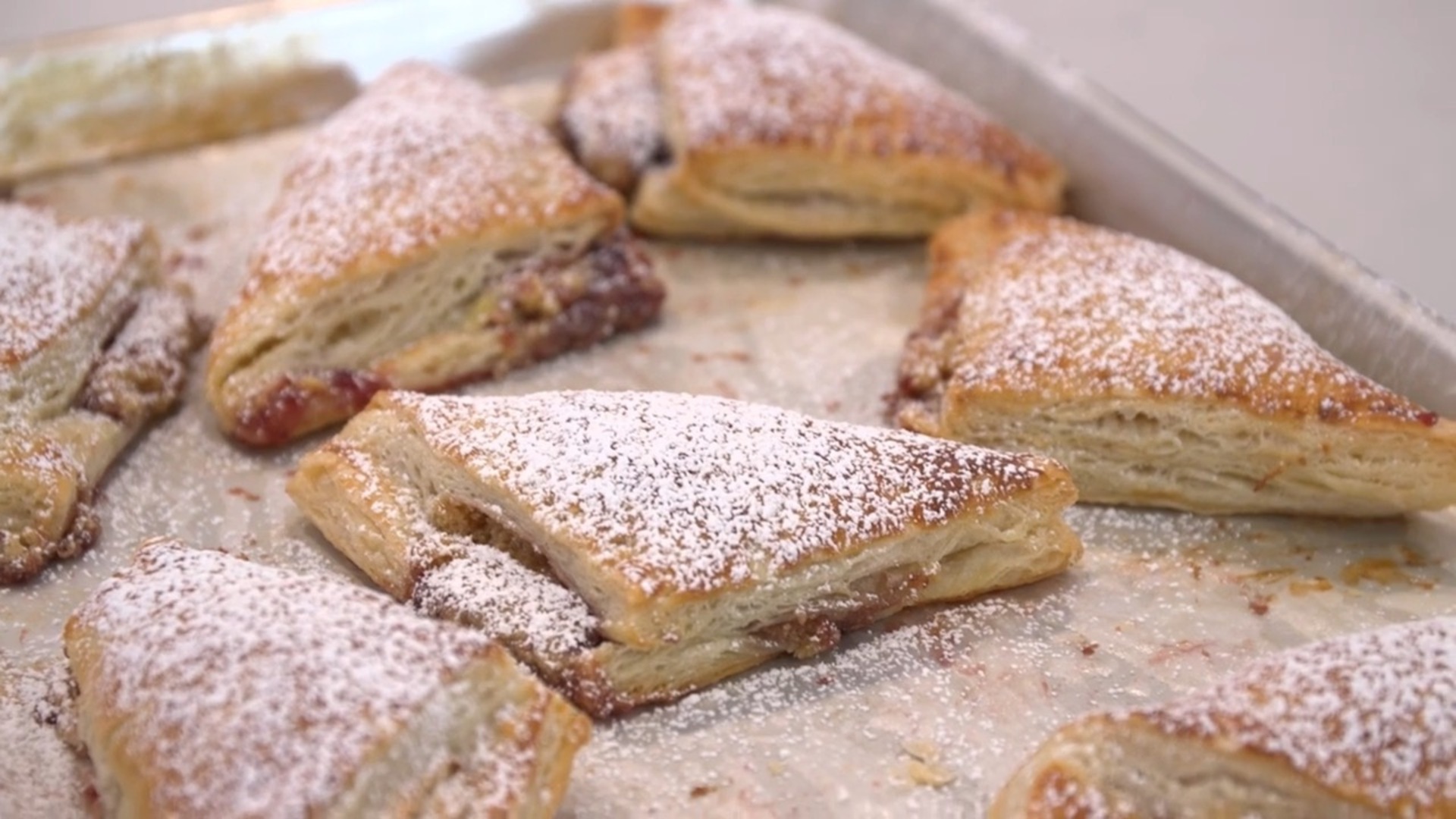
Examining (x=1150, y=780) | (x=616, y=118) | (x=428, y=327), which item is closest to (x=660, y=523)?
(x=1150, y=780)

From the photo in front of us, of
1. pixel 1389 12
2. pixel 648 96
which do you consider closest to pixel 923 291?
pixel 648 96

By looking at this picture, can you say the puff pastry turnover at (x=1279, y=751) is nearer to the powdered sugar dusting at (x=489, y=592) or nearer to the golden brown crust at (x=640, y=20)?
the powdered sugar dusting at (x=489, y=592)

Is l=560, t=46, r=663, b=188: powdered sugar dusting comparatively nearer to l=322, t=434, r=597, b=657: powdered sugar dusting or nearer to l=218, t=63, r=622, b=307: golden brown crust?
l=218, t=63, r=622, b=307: golden brown crust

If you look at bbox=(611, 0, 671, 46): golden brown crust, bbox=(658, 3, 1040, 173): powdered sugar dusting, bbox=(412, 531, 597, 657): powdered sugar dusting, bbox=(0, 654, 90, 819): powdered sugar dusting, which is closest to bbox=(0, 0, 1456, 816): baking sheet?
bbox=(0, 654, 90, 819): powdered sugar dusting

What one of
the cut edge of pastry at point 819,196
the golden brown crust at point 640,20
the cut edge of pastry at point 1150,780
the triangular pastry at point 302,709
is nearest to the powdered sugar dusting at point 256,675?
the triangular pastry at point 302,709

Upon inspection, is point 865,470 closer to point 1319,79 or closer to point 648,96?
point 648,96

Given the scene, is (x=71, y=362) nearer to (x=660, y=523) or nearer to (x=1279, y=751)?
(x=660, y=523)
